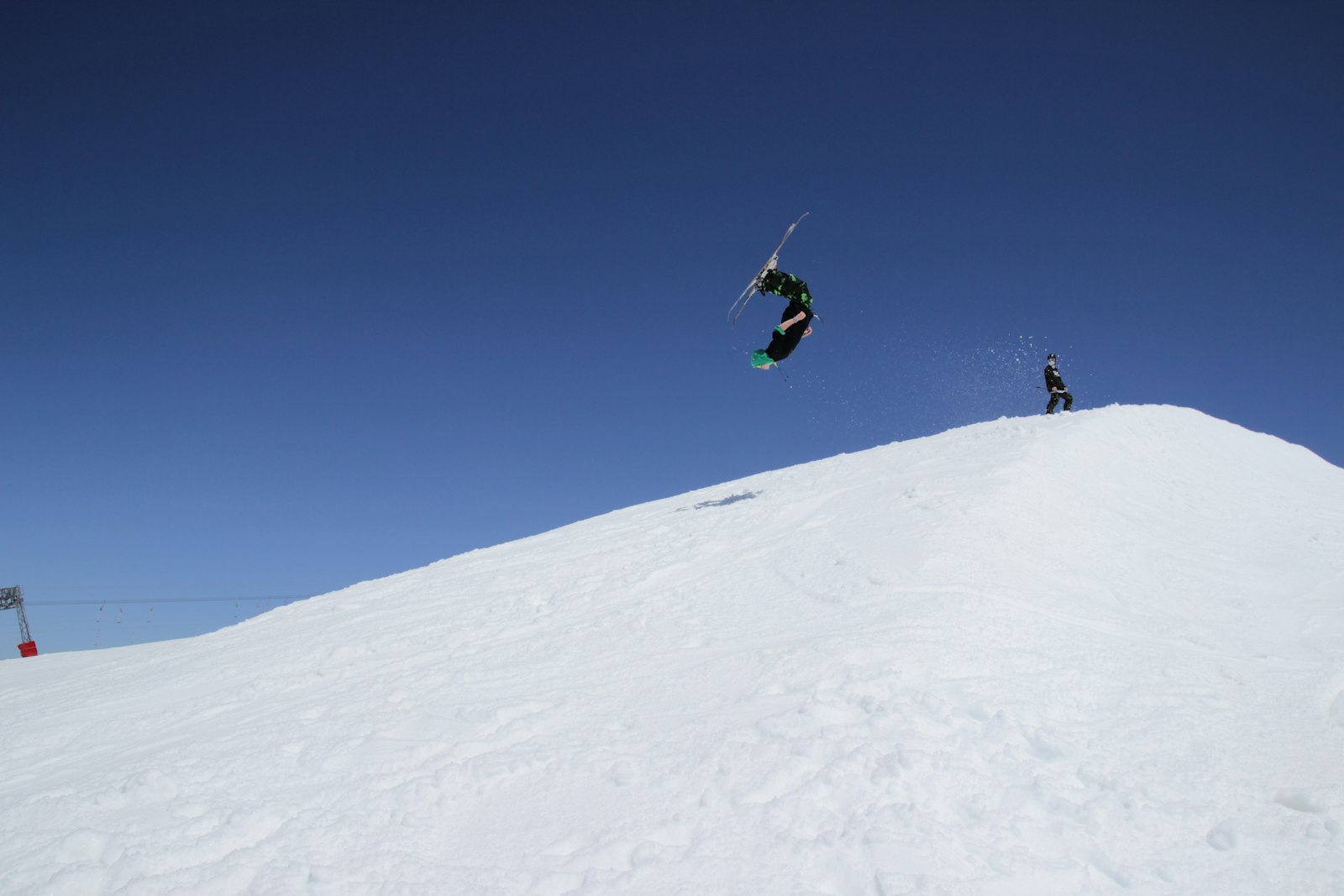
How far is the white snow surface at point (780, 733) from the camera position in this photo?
315 cm

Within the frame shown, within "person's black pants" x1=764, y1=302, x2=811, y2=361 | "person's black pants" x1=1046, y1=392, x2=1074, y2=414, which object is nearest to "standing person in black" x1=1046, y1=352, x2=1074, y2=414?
"person's black pants" x1=1046, y1=392, x2=1074, y2=414

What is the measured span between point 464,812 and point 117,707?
512 centimetres

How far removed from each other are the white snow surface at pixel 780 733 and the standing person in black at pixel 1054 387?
9.19m

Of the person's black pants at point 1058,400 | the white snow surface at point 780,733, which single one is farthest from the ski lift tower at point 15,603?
the person's black pants at point 1058,400

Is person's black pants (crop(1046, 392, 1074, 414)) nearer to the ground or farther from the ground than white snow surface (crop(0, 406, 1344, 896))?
farther from the ground

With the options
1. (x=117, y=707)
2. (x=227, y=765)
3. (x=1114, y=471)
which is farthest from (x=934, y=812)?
(x=1114, y=471)

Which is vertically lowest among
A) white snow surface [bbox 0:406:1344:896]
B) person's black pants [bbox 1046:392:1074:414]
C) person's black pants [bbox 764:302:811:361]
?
white snow surface [bbox 0:406:1344:896]

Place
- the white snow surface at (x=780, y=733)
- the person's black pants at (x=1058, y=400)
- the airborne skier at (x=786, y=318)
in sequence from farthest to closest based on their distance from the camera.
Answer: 1. the person's black pants at (x=1058, y=400)
2. the airborne skier at (x=786, y=318)
3. the white snow surface at (x=780, y=733)

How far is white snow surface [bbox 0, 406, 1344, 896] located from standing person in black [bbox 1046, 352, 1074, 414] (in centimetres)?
919

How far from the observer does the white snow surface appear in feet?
10.3

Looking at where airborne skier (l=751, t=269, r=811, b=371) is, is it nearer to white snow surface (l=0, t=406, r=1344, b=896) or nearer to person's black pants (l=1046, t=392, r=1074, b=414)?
white snow surface (l=0, t=406, r=1344, b=896)

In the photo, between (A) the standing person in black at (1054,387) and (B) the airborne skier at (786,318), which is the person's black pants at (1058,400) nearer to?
(A) the standing person in black at (1054,387)

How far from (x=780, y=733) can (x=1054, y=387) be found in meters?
16.1

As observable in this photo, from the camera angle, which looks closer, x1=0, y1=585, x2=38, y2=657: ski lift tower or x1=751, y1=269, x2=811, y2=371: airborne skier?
x1=751, y1=269, x2=811, y2=371: airborne skier
